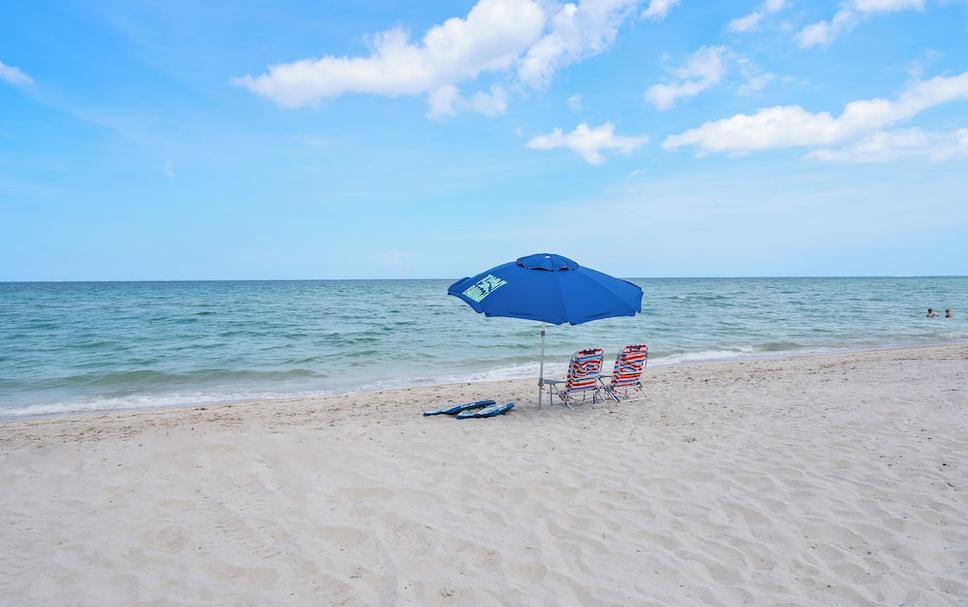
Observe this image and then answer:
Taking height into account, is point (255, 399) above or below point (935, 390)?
below

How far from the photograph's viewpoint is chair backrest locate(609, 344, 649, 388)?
845 centimetres

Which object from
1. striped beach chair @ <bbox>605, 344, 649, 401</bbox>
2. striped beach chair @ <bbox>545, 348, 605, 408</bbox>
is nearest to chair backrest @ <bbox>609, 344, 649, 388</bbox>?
striped beach chair @ <bbox>605, 344, 649, 401</bbox>

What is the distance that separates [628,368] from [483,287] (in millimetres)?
3057

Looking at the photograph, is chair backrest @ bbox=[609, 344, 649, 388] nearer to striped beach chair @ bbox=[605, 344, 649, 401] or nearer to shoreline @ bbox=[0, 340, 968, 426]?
striped beach chair @ bbox=[605, 344, 649, 401]

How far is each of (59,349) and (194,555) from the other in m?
16.1

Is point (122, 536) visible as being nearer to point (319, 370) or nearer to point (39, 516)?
point (39, 516)

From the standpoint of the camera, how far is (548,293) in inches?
261

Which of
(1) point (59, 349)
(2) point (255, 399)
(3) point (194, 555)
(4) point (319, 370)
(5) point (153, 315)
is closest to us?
(3) point (194, 555)

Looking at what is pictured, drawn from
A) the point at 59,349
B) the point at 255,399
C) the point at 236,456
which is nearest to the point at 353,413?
the point at 236,456

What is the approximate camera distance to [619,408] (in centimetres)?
799

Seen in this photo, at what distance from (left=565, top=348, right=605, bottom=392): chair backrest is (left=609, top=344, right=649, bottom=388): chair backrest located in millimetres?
510

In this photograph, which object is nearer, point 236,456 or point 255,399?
point 236,456

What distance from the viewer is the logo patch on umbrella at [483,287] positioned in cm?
679

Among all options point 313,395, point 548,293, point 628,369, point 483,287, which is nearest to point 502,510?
point 548,293
